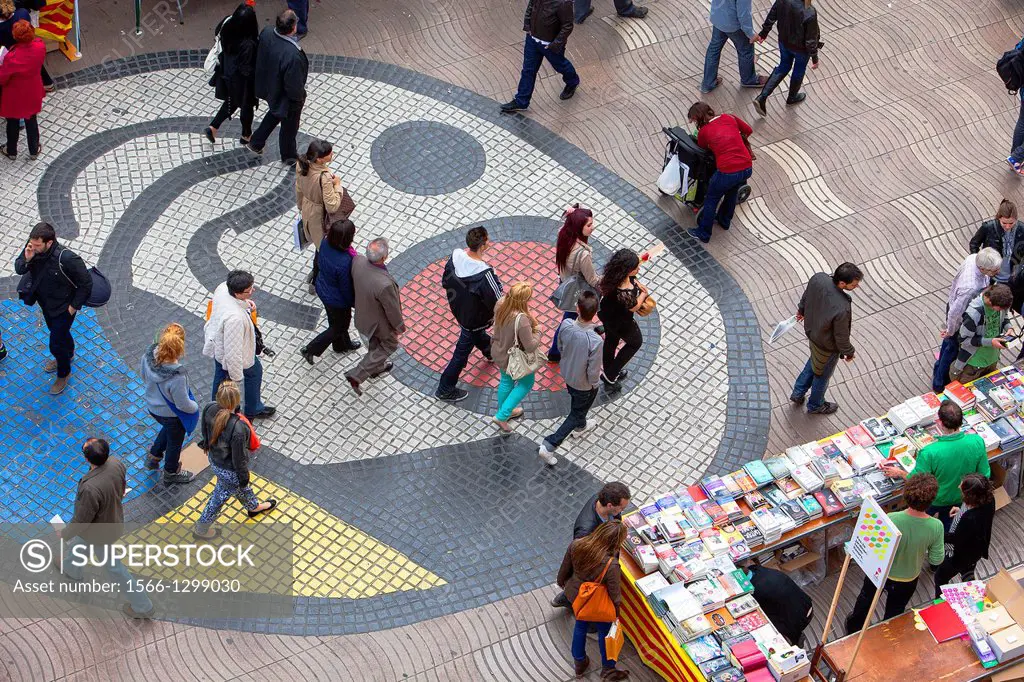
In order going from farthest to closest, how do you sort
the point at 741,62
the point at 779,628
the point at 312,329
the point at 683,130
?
the point at 741,62
the point at 683,130
the point at 312,329
the point at 779,628

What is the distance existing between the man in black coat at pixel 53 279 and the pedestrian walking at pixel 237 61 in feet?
11.2

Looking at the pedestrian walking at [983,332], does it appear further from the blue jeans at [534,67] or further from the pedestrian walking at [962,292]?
the blue jeans at [534,67]

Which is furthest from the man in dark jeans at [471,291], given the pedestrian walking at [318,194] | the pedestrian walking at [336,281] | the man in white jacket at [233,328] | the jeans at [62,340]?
the jeans at [62,340]

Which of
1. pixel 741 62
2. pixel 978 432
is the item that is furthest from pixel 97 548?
pixel 741 62

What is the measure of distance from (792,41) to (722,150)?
2.48 m

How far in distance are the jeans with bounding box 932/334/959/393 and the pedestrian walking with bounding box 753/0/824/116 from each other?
4468mm

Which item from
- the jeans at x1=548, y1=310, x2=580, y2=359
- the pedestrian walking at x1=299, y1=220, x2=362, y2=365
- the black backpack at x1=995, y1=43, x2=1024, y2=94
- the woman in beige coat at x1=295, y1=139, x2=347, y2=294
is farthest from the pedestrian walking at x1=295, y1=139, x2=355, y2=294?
the black backpack at x1=995, y1=43, x2=1024, y2=94

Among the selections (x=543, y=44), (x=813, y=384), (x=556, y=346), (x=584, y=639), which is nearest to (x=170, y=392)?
(x=556, y=346)

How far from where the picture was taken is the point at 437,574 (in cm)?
1165

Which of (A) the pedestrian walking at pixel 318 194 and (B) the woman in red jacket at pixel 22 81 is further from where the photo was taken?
(B) the woman in red jacket at pixel 22 81

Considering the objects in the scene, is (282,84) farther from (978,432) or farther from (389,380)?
(978,432)

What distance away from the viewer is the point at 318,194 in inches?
514

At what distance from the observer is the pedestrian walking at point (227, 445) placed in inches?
424

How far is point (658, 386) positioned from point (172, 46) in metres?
7.96
